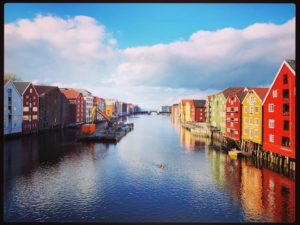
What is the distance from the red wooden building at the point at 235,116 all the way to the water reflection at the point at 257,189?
12470mm

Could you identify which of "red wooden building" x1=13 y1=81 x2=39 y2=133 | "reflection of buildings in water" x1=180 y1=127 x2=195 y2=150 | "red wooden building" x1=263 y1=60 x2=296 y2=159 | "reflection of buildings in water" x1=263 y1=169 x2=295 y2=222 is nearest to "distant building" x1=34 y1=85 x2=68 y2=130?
"red wooden building" x1=13 y1=81 x2=39 y2=133

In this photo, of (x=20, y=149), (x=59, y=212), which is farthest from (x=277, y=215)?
(x=20, y=149)

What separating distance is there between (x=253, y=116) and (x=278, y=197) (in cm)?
2315

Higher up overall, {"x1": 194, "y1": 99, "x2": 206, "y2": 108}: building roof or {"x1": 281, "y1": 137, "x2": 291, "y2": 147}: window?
{"x1": 194, "y1": 99, "x2": 206, "y2": 108}: building roof

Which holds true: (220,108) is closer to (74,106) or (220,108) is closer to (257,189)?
(257,189)

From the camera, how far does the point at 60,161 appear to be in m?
40.3

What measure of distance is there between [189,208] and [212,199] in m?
3.39

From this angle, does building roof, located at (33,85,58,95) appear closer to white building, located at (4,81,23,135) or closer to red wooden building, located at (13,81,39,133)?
red wooden building, located at (13,81,39,133)

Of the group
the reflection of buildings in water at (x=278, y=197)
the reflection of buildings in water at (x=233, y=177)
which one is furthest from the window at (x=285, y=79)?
the reflection of buildings in water at (x=233, y=177)

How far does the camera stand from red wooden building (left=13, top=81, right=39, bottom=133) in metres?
67.9

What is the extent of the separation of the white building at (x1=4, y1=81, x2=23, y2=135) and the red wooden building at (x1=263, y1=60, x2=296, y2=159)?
5861 cm

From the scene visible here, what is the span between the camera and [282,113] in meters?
34.1

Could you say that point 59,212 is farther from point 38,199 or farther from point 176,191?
point 176,191

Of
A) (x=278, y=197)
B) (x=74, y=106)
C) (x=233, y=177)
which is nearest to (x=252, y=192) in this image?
(x=278, y=197)
